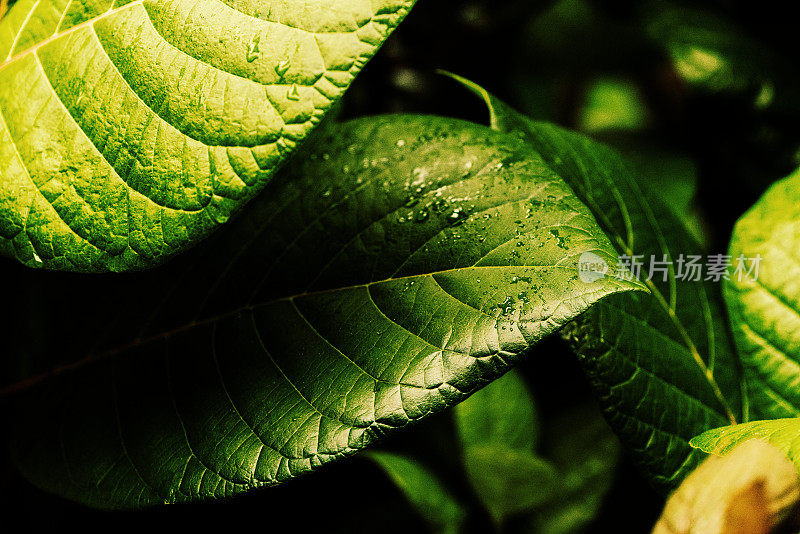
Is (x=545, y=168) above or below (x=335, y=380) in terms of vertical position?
above

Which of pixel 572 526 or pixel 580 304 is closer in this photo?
pixel 580 304

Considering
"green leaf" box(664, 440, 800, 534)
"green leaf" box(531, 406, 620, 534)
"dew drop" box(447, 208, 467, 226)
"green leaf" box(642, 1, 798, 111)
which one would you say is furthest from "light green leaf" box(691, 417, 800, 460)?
"green leaf" box(642, 1, 798, 111)

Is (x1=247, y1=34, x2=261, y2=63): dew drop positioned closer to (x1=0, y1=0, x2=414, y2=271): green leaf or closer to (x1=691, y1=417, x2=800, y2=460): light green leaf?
(x1=0, y1=0, x2=414, y2=271): green leaf

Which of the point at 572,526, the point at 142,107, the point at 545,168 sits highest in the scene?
the point at 142,107

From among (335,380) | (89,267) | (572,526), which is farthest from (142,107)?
(572,526)

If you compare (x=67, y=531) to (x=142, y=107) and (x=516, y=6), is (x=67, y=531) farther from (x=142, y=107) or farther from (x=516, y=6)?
(x=516, y=6)

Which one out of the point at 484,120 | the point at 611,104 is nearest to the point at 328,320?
the point at 484,120

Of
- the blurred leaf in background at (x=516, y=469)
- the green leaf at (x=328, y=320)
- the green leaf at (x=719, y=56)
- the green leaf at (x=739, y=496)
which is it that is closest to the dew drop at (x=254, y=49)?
the green leaf at (x=328, y=320)

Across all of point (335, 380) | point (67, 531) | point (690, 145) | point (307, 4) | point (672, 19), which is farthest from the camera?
point (690, 145)
